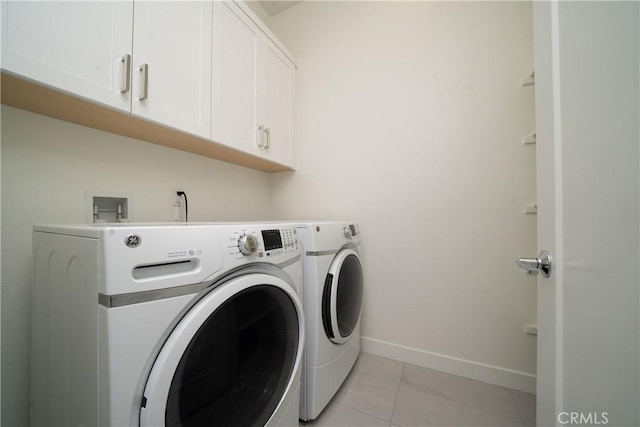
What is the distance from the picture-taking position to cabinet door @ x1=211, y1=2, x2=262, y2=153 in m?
1.13

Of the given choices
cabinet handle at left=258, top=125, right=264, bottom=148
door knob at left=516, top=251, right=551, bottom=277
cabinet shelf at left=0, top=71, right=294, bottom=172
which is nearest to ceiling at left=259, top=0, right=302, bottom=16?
cabinet handle at left=258, top=125, right=264, bottom=148

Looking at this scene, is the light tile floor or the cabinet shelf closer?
the cabinet shelf

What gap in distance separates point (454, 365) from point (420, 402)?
0.38 metres

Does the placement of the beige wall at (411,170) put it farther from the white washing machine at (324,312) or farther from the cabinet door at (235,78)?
the white washing machine at (324,312)

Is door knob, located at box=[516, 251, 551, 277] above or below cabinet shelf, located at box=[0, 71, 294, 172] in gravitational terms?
below

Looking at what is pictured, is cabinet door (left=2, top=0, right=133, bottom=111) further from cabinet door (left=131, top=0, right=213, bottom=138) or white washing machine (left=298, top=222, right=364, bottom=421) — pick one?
white washing machine (left=298, top=222, right=364, bottom=421)

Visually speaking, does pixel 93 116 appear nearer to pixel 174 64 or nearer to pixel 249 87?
pixel 174 64

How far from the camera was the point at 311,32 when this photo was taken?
1.77 metres

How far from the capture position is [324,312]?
1012 millimetres

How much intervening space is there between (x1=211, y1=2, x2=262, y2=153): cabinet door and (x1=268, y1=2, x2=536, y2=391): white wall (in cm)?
52

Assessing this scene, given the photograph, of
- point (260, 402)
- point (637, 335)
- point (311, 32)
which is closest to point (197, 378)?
point (260, 402)

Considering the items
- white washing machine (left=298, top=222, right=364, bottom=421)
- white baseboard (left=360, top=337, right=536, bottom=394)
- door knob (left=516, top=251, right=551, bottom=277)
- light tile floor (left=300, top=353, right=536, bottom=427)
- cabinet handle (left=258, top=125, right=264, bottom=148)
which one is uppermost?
cabinet handle (left=258, top=125, right=264, bottom=148)

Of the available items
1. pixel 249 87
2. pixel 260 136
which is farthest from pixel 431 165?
pixel 249 87

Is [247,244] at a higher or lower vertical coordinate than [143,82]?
lower
